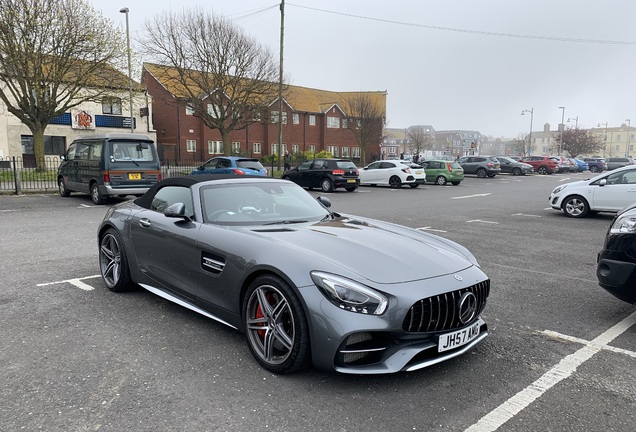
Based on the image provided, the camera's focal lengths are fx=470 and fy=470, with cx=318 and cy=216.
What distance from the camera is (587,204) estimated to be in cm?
1269

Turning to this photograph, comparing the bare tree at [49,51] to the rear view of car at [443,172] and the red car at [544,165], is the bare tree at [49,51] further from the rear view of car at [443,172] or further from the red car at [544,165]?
the red car at [544,165]

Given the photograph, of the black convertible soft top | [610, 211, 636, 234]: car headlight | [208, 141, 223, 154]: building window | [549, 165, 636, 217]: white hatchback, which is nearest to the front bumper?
the black convertible soft top

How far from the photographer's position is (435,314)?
304cm

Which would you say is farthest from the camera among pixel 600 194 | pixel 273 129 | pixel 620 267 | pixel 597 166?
pixel 273 129

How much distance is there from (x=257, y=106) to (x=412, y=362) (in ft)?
102

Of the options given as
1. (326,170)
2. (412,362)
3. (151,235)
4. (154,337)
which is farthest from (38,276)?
(326,170)

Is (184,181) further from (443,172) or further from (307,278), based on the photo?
(443,172)

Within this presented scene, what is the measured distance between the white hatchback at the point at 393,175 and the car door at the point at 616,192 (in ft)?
39.2

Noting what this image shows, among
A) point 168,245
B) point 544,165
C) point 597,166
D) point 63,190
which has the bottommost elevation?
point 63,190

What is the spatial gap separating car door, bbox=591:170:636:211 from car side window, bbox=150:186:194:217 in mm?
11535

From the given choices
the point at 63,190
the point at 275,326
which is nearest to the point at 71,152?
the point at 63,190

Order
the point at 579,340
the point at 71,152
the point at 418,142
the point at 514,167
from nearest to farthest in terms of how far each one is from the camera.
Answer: the point at 579,340, the point at 71,152, the point at 514,167, the point at 418,142

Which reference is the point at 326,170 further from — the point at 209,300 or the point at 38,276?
the point at 209,300

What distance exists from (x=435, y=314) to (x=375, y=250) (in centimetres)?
66
